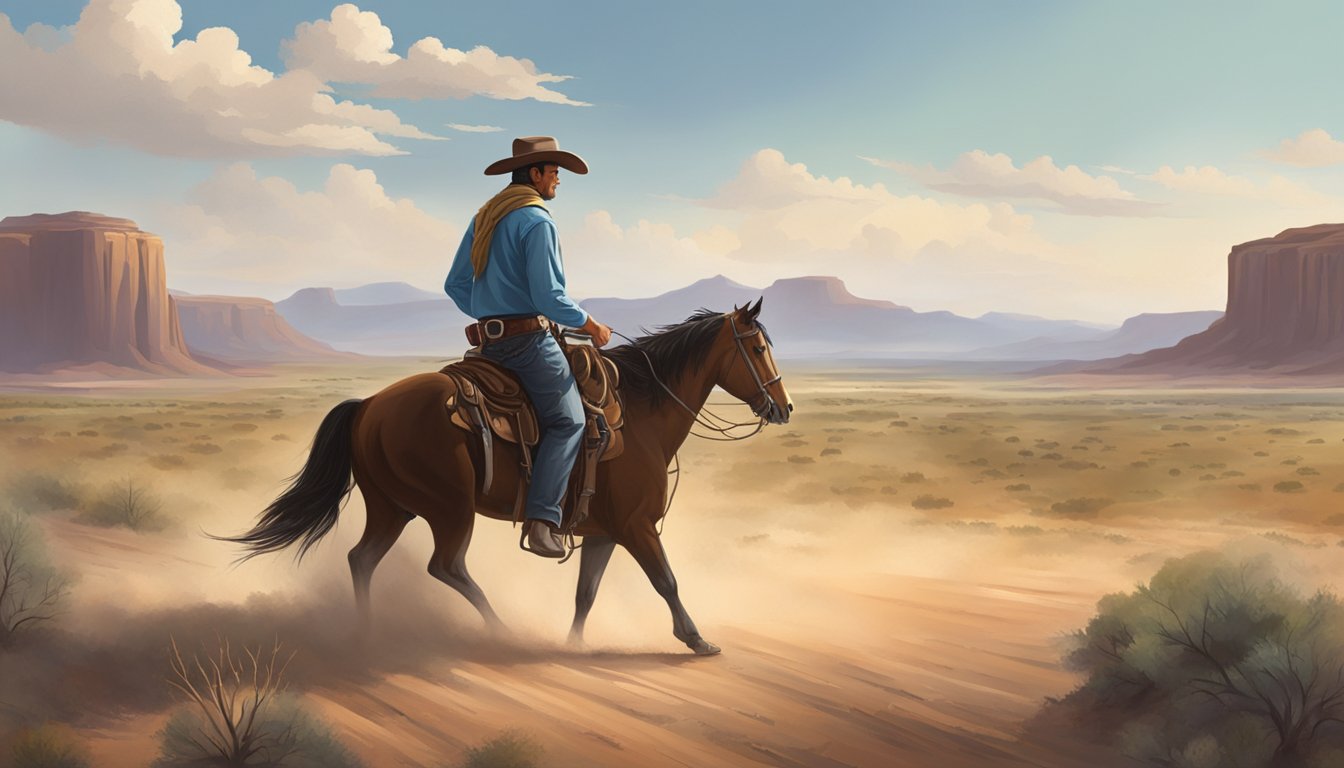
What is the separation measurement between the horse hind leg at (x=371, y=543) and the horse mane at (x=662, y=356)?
5.68 feet

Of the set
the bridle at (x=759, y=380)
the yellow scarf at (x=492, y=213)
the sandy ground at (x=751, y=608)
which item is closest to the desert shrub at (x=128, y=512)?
the sandy ground at (x=751, y=608)

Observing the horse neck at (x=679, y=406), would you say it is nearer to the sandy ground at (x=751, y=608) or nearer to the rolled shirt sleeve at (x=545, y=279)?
the rolled shirt sleeve at (x=545, y=279)

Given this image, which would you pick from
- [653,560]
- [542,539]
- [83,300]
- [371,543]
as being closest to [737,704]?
[653,560]

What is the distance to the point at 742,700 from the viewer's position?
21.8 feet

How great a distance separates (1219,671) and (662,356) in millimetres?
3884

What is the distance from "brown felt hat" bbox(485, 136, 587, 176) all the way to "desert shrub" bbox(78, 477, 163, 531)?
21.0 ft

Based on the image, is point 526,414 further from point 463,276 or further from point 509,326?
point 463,276

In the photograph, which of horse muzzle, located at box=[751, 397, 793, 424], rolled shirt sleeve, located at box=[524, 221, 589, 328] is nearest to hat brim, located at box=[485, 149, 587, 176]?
rolled shirt sleeve, located at box=[524, 221, 589, 328]

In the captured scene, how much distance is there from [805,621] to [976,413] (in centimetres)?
4496

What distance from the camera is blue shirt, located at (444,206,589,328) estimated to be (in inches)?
262

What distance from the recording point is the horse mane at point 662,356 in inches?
294

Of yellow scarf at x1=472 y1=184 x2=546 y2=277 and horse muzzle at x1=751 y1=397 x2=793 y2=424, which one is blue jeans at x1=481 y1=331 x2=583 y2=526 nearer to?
yellow scarf at x1=472 y1=184 x2=546 y2=277

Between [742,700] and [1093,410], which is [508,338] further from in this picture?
[1093,410]

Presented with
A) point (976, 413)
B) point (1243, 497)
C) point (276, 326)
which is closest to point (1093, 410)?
point (976, 413)
